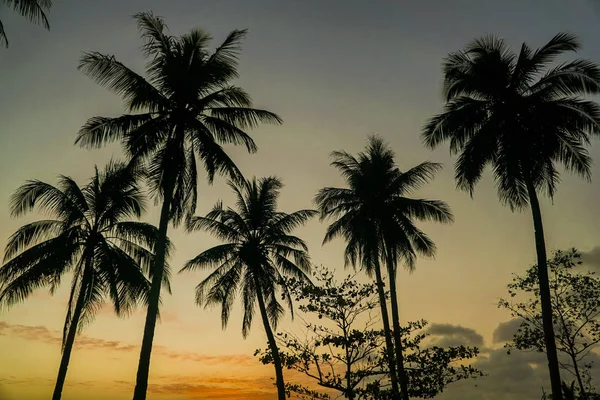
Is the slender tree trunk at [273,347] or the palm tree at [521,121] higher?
the palm tree at [521,121]

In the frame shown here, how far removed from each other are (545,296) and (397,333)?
25.6 feet

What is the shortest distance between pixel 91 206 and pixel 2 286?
201 inches

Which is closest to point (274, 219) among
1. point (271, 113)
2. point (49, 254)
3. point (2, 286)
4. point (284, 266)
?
point (284, 266)

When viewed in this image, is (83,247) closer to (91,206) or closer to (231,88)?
(91,206)

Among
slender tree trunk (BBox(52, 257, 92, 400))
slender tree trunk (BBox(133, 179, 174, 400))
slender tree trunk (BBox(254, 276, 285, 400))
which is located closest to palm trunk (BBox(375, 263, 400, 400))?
slender tree trunk (BBox(254, 276, 285, 400))

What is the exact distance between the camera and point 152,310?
50.2ft

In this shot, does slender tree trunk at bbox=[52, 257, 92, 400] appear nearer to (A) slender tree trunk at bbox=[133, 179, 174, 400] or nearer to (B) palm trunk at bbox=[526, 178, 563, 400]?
(A) slender tree trunk at bbox=[133, 179, 174, 400]

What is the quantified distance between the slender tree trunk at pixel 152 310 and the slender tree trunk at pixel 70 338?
7.02 metres

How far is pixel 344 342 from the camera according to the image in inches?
730

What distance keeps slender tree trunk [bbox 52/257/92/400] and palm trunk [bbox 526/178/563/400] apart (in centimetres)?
1918

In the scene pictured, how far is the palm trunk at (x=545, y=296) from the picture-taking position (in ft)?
55.0

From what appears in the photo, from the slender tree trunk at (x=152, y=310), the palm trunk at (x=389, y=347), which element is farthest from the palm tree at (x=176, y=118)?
the palm trunk at (x=389, y=347)

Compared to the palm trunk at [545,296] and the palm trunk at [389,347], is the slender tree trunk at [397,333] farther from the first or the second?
the palm trunk at [545,296]

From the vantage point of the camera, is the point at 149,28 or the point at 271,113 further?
the point at 271,113
